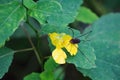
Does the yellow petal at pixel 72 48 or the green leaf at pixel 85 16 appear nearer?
the yellow petal at pixel 72 48

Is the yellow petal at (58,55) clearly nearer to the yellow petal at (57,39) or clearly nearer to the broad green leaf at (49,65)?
the yellow petal at (57,39)

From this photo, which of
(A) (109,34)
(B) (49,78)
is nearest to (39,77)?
(B) (49,78)

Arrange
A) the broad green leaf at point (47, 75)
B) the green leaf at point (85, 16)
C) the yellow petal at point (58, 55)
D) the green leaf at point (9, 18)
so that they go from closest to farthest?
the green leaf at point (9, 18) → the yellow petal at point (58, 55) → the broad green leaf at point (47, 75) → the green leaf at point (85, 16)

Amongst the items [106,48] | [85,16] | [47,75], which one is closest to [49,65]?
[47,75]

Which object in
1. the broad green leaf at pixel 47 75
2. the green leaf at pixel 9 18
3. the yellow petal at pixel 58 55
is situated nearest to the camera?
the green leaf at pixel 9 18

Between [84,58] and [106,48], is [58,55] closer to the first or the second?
[84,58]

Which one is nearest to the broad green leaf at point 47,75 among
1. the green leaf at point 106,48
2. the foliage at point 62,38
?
the foliage at point 62,38
